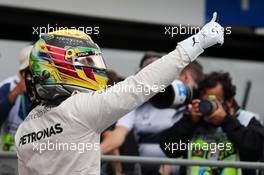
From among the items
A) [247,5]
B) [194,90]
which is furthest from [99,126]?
[247,5]

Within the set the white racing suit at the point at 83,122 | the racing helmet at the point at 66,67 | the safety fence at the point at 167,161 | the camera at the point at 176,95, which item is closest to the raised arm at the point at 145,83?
the white racing suit at the point at 83,122

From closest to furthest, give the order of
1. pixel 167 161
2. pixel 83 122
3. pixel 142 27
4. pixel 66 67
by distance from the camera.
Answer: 1. pixel 83 122
2. pixel 66 67
3. pixel 167 161
4. pixel 142 27

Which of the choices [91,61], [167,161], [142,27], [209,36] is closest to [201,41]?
[209,36]

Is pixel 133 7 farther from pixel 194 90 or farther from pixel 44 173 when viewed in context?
pixel 44 173

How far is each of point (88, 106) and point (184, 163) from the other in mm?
1361

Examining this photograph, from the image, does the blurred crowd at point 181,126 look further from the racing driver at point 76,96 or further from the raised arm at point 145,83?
the raised arm at point 145,83

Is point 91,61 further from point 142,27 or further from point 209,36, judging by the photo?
point 142,27

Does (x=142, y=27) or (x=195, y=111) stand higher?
(x=142, y=27)

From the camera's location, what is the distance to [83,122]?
9.34ft

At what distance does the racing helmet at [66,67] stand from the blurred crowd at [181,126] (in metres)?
1.28

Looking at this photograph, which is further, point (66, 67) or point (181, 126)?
point (181, 126)

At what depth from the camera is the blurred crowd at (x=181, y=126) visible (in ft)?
14.2

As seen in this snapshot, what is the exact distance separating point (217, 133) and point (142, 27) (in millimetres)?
1889

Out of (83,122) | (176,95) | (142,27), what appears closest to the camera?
(83,122)
